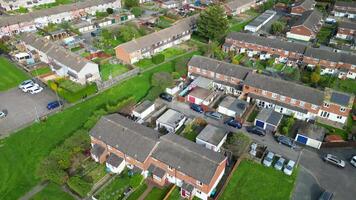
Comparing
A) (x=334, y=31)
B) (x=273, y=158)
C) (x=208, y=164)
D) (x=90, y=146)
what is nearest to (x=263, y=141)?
(x=273, y=158)

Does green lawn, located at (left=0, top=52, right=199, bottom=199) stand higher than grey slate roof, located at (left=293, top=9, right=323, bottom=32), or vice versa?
grey slate roof, located at (left=293, top=9, right=323, bottom=32)

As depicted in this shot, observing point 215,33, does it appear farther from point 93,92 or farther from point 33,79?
point 33,79

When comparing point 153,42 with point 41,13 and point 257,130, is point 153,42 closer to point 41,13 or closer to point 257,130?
point 257,130

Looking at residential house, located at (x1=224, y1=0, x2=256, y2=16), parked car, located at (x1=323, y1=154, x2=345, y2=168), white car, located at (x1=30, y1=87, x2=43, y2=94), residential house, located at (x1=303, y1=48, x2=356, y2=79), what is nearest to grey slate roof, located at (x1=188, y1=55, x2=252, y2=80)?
residential house, located at (x1=303, y1=48, x2=356, y2=79)

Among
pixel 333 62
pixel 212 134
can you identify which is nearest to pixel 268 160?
pixel 212 134

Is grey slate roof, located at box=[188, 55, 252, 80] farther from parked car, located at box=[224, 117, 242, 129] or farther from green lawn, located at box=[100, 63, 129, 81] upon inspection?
green lawn, located at box=[100, 63, 129, 81]

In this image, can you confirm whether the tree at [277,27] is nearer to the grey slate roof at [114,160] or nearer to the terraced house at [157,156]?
the terraced house at [157,156]
